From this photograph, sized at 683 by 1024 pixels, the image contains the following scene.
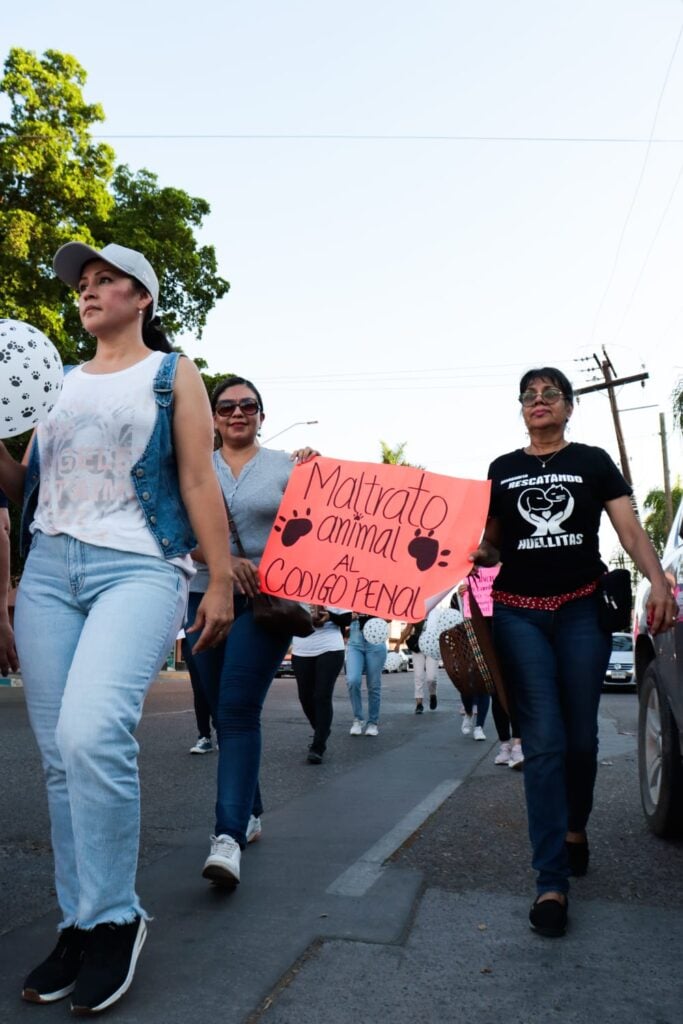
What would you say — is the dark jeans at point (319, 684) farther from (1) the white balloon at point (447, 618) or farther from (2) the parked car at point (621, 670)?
(2) the parked car at point (621, 670)

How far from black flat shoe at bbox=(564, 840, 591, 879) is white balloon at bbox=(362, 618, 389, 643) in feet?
21.9

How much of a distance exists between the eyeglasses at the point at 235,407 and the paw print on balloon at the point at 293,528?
48 cm

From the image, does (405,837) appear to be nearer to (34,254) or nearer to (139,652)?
(139,652)

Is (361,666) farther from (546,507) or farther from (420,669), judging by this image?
(546,507)

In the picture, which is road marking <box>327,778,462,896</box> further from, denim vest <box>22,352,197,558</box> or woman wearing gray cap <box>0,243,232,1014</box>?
denim vest <box>22,352,197,558</box>

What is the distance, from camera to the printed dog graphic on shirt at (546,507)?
4.18m

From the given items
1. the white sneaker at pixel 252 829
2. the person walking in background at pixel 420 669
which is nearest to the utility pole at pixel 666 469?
the person walking in background at pixel 420 669

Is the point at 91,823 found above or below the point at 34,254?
below

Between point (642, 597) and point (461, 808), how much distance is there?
160cm

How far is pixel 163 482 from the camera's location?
126 inches

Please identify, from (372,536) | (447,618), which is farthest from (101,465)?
(447,618)

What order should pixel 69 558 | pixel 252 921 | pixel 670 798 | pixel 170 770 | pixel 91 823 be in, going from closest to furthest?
pixel 91 823 < pixel 69 558 < pixel 252 921 < pixel 670 798 < pixel 170 770

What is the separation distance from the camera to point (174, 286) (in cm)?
Result: 2759

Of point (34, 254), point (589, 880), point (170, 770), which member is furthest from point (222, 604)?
point (34, 254)
